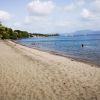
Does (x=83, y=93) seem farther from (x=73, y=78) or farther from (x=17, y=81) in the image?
(x=17, y=81)

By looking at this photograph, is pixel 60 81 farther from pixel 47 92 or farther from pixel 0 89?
pixel 0 89

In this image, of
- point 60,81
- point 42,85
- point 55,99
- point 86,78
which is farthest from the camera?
point 86,78

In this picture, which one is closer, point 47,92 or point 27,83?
point 47,92

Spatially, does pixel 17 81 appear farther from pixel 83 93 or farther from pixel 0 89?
pixel 83 93

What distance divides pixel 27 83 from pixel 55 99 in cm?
379

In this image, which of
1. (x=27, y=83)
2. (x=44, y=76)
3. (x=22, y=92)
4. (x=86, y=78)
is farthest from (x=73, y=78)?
(x=22, y=92)

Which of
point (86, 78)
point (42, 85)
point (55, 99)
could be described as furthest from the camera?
point (86, 78)

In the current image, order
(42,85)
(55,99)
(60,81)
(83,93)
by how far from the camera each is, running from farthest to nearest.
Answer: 1. (60,81)
2. (42,85)
3. (83,93)
4. (55,99)

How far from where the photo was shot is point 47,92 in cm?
1248

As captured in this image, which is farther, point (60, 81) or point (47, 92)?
point (60, 81)

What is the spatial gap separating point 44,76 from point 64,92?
4419 millimetres

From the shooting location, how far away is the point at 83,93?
40.1 feet

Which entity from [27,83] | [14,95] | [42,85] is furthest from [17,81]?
[14,95]

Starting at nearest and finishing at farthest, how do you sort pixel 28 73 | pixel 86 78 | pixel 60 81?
1. pixel 60 81
2. pixel 86 78
3. pixel 28 73
